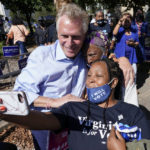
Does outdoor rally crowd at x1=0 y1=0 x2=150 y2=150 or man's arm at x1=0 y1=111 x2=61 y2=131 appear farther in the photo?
outdoor rally crowd at x1=0 y1=0 x2=150 y2=150

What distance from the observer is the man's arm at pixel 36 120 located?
1.10 meters

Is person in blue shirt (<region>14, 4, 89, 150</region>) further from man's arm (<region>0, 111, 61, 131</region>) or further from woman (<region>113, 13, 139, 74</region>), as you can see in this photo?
woman (<region>113, 13, 139, 74</region>)

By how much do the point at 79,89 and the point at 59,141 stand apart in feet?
1.72

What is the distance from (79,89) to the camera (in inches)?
73.7

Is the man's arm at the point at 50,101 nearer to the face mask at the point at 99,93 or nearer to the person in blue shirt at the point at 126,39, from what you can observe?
the face mask at the point at 99,93

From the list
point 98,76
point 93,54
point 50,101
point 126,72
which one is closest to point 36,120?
point 50,101

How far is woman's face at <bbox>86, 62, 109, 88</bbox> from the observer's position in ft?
5.64

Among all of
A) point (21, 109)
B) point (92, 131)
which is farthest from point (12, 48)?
point (21, 109)

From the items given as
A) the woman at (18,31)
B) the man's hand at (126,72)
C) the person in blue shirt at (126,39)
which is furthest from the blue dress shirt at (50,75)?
the woman at (18,31)

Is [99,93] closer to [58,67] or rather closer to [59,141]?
[58,67]

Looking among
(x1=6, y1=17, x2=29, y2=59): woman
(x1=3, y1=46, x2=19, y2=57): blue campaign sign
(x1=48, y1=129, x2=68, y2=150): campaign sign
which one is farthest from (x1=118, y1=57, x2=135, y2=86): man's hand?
(x1=6, y1=17, x2=29, y2=59): woman

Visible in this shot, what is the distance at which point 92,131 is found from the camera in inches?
62.0

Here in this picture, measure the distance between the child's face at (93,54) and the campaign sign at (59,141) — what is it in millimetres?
718

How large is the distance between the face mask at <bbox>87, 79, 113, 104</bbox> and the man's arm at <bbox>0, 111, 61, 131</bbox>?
1.26 ft
